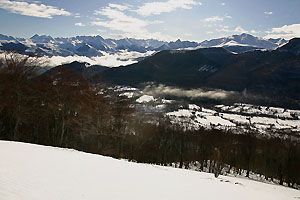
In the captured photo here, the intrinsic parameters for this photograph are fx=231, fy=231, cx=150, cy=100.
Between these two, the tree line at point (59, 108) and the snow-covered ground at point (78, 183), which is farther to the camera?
the tree line at point (59, 108)

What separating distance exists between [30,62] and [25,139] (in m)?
11.5

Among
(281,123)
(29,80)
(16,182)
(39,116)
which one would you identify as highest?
(29,80)

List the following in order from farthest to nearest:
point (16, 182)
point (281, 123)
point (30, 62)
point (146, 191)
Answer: point (281, 123)
point (30, 62)
point (146, 191)
point (16, 182)

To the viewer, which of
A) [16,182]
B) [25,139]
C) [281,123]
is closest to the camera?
[16,182]

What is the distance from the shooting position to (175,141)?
6775cm

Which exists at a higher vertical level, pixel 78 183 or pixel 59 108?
pixel 59 108

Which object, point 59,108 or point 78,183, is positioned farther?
point 59,108

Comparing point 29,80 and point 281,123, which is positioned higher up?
point 29,80

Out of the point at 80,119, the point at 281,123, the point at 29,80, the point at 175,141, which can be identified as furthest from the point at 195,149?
the point at 281,123

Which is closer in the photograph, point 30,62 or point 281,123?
point 30,62

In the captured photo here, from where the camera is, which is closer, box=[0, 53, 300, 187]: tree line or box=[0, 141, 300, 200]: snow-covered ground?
box=[0, 141, 300, 200]: snow-covered ground

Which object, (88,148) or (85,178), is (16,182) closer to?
(85,178)

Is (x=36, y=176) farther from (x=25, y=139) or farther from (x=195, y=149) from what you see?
(x=195, y=149)

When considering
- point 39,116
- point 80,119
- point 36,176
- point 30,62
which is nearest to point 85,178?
point 36,176
